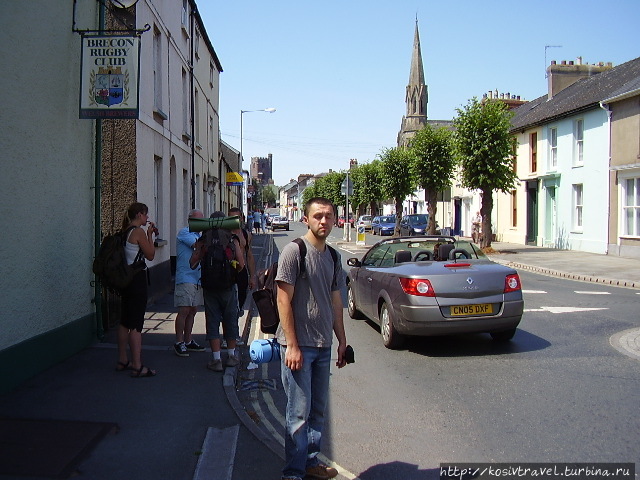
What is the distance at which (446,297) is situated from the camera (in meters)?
7.41

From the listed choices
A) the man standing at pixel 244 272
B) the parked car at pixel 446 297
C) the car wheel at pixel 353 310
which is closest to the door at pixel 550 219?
the car wheel at pixel 353 310

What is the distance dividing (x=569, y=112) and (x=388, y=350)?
21.7 metres

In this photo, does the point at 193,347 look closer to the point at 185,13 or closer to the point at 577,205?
the point at 185,13

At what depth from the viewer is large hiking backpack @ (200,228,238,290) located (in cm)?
646

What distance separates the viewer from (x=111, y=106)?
689cm

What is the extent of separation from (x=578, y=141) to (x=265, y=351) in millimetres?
25518

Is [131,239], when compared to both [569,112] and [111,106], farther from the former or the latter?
[569,112]

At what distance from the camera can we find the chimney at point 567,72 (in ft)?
107

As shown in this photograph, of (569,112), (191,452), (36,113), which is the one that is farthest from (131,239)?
(569,112)

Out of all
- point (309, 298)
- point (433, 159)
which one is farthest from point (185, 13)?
point (433, 159)

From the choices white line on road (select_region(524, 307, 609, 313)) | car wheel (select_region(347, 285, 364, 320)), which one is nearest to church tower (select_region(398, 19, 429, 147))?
white line on road (select_region(524, 307, 609, 313))

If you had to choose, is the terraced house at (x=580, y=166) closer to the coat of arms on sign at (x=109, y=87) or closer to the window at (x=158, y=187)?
the window at (x=158, y=187)

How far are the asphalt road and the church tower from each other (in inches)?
3297

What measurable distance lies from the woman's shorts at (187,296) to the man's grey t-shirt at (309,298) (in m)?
3.50
